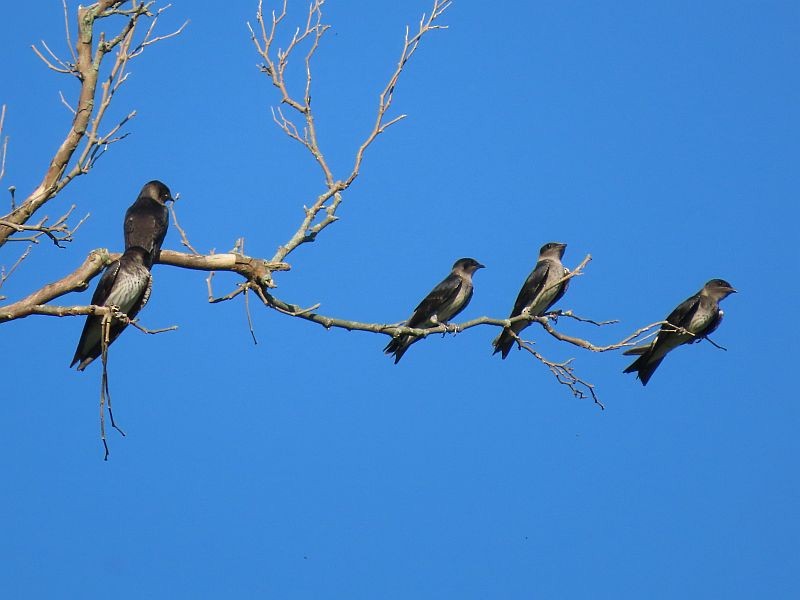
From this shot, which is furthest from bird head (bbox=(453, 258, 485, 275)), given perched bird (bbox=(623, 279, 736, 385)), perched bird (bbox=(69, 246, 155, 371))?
perched bird (bbox=(69, 246, 155, 371))

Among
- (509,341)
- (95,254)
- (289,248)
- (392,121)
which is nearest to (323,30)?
(392,121)

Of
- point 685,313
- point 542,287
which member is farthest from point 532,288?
point 685,313

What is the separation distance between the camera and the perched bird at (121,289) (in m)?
8.77

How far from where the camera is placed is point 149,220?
9.43 m

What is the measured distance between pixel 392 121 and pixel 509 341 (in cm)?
417

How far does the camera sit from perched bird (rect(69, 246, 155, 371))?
8.77 metres

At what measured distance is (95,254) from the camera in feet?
25.5

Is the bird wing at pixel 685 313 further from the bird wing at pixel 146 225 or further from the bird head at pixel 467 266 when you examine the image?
the bird wing at pixel 146 225

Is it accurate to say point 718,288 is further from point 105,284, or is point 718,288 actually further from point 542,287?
point 105,284

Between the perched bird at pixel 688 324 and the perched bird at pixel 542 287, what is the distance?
1.02 metres

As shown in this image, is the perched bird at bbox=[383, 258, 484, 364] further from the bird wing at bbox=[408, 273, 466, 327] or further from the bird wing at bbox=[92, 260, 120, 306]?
the bird wing at bbox=[92, 260, 120, 306]

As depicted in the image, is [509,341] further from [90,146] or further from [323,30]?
[90,146]

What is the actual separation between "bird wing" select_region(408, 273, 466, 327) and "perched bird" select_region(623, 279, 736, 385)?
1954mm

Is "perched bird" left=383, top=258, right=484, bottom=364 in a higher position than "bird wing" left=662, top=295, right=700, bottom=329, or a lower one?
higher
